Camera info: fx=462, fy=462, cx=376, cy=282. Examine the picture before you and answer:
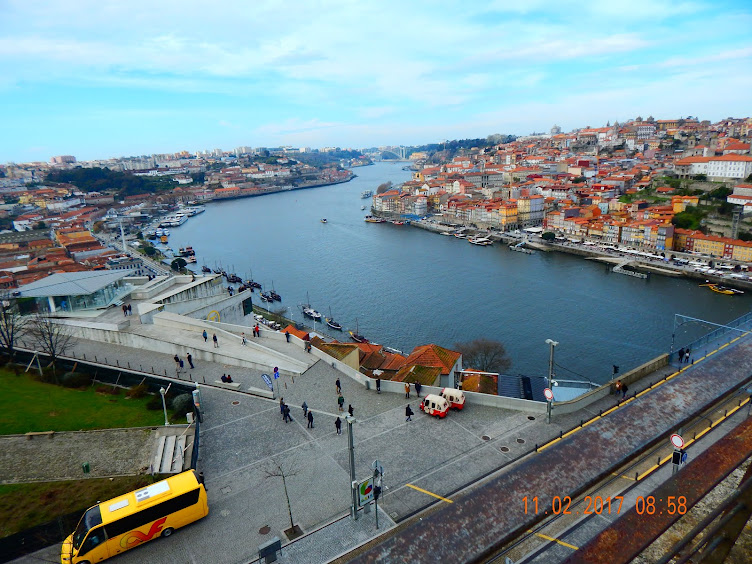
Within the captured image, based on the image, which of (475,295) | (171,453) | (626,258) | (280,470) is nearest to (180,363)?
(171,453)

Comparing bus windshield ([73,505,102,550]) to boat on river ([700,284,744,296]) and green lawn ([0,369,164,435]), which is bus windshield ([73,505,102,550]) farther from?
boat on river ([700,284,744,296])

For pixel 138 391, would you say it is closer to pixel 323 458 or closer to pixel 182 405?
pixel 182 405

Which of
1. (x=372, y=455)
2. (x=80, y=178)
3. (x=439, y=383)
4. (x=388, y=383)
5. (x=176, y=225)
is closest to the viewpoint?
(x=372, y=455)

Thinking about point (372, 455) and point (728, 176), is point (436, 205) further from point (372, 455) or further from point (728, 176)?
point (372, 455)

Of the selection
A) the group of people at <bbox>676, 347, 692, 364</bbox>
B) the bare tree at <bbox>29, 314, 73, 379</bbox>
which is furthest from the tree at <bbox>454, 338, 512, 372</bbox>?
the bare tree at <bbox>29, 314, 73, 379</bbox>

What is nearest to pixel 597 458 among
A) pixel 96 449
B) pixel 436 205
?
pixel 96 449

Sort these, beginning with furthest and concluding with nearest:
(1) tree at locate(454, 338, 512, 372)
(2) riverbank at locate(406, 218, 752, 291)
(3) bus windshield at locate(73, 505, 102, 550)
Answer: (2) riverbank at locate(406, 218, 752, 291) → (1) tree at locate(454, 338, 512, 372) → (3) bus windshield at locate(73, 505, 102, 550)

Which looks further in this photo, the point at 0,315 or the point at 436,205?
the point at 436,205
